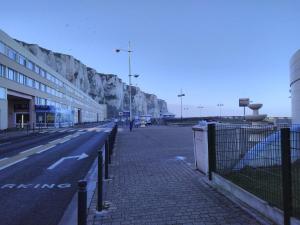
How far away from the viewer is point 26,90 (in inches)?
2130

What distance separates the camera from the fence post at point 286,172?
465 cm

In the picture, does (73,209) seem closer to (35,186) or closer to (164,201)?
(164,201)

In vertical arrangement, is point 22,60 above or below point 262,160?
above

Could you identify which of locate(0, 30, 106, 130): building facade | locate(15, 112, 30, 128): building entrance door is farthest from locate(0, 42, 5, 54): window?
locate(15, 112, 30, 128): building entrance door

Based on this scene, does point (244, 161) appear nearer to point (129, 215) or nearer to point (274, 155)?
point (274, 155)

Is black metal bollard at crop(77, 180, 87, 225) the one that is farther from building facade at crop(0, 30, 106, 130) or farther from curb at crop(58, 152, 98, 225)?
building facade at crop(0, 30, 106, 130)

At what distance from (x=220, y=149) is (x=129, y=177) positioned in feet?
8.56

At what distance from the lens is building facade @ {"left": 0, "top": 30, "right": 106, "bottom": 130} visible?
44.9 metres

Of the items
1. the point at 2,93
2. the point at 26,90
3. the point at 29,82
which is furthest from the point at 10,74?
the point at 29,82

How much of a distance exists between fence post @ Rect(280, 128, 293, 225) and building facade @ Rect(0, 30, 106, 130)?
41073mm

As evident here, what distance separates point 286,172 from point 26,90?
53.8m

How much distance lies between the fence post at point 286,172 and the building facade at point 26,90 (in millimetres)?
41073

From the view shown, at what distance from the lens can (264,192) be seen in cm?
584

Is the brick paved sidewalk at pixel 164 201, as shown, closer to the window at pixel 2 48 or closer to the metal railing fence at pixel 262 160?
the metal railing fence at pixel 262 160
